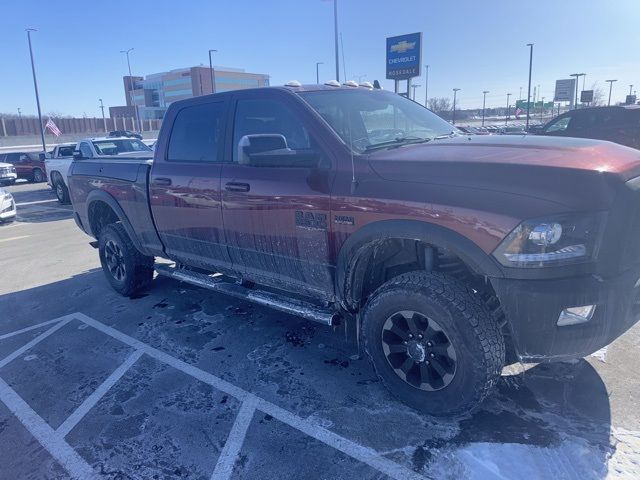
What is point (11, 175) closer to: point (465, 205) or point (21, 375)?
point (21, 375)

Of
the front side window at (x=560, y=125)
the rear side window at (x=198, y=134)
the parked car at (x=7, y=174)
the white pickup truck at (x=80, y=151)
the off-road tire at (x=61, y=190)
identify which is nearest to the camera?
the rear side window at (x=198, y=134)

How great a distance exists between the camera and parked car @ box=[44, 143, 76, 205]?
50.4 feet

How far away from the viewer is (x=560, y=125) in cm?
1304

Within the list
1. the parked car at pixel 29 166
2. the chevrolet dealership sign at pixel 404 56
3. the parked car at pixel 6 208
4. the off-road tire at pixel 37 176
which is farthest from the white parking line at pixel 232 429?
the off-road tire at pixel 37 176

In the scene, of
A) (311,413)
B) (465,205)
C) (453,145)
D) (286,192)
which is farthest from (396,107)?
(311,413)

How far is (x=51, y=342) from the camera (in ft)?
14.8

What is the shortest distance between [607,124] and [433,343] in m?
11.7

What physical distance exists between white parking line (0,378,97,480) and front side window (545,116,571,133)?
13525 mm

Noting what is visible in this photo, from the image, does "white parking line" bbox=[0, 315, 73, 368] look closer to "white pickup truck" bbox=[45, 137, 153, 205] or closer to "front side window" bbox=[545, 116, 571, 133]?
"white pickup truck" bbox=[45, 137, 153, 205]

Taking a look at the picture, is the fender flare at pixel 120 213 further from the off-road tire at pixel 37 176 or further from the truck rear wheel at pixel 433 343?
the off-road tire at pixel 37 176

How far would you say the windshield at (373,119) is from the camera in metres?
3.41

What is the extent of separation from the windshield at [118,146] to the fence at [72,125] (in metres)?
37.1

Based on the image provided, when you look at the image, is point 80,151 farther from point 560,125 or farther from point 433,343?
point 560,125

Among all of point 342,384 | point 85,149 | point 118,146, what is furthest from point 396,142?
point 85,149
